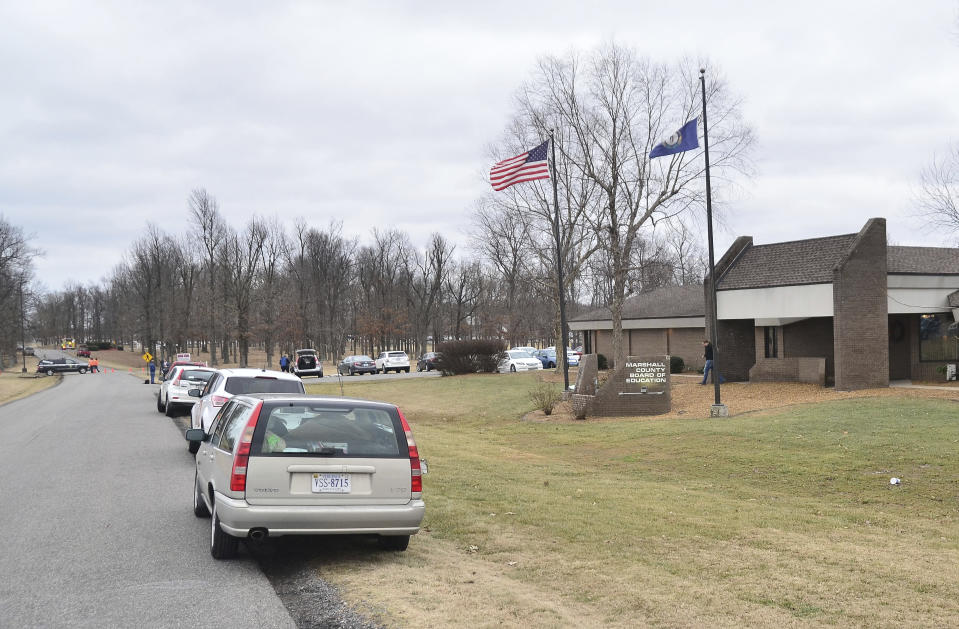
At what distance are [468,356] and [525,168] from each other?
2060 centimetres

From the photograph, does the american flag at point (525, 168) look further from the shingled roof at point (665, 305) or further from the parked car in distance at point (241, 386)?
the shingled roof at point (665, 305)

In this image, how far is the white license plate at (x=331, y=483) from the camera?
6.73m

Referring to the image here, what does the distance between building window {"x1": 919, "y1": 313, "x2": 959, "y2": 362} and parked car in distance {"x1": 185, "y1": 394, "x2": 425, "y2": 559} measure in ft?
77.5

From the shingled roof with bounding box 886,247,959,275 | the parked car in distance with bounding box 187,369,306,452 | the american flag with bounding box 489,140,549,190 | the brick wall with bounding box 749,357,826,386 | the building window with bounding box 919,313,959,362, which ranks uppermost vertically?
the american flag with bounding box 489,140,549,190

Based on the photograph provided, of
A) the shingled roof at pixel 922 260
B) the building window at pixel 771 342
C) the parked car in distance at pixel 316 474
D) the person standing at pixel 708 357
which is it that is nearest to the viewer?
the parked car in distance at pixel 316 474

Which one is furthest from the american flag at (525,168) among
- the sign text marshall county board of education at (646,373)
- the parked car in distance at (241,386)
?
the parked car in distance at (241,386)

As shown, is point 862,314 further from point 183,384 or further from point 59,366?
point 59,366

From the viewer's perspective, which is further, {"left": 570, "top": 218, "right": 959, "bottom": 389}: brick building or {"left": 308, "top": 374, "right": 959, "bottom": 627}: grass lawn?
{"left": 570, "top": 218, "right": 959, "bottom": 389}: brick building

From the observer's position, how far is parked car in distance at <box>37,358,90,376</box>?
74.8m

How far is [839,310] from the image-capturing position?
24031 mm

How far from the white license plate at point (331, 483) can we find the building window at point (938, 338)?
78.9 ft

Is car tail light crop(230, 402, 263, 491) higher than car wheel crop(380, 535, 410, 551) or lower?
higher

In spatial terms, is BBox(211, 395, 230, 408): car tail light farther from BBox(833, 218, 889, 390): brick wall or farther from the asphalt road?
BBox(833, 218, 889, 390): brick wall

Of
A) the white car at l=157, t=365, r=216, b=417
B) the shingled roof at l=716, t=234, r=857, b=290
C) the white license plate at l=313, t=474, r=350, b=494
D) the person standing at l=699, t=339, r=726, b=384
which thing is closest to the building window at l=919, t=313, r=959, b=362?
the shingled roof at l=716, t=234, r=857, b=290
